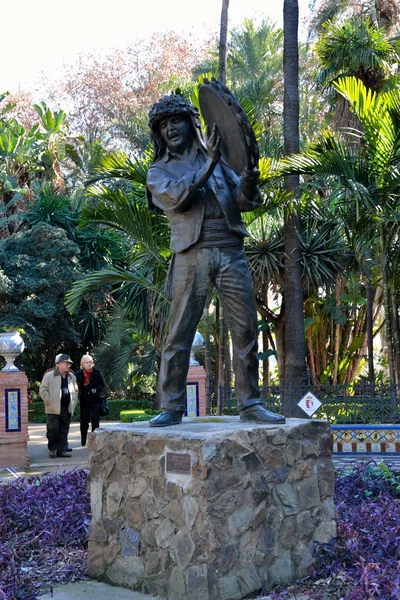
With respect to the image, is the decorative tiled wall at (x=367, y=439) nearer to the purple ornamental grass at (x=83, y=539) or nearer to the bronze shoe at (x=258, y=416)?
the purple ornamental grass at (x=83, y=539)

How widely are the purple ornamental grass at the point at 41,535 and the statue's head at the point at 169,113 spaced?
8.97ft

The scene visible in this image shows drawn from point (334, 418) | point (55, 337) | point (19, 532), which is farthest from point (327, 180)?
point (55, 337)

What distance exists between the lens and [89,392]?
Result: 11820mm

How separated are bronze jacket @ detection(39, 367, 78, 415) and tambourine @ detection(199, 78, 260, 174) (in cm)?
679

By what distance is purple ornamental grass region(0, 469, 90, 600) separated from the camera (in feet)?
15.9

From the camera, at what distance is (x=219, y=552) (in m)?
4.47

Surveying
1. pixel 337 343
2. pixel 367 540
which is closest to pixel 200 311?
pixel 367 540

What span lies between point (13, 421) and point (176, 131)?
Result: 704 cm

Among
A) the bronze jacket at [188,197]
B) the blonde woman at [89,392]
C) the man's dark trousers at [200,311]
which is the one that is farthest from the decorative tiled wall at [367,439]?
the bronze jacket at [188,197]

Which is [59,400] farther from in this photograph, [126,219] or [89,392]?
[126,219]

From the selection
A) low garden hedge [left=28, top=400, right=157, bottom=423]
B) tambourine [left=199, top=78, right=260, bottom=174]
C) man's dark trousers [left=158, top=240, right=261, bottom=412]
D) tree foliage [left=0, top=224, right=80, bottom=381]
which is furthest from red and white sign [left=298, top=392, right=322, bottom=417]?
tree foliage [left=0, top=224, right=80, bottom=381]

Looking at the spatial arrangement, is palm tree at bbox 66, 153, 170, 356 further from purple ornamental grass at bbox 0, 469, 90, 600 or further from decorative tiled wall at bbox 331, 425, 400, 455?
purple ornamental grass at bbox 0, 469, 90, 600

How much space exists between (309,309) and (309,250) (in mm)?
4317

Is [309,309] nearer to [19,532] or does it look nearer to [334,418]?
[334,418]
